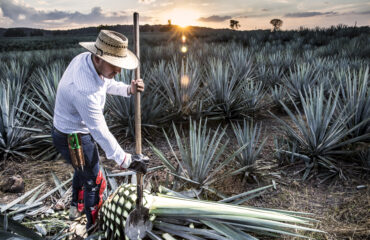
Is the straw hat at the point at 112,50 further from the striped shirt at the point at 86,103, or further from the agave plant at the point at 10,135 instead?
the agave plant at the point at 10,135

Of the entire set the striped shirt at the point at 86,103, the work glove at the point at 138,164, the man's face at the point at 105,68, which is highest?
the man's face at the point at 105,68

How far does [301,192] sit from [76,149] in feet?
6.04

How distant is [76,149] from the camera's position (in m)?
1.80

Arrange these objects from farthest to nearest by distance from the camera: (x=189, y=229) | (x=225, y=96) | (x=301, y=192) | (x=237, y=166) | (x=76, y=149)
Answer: (x=225, y=96) < (x=237, y=166) < (x=301, y=192) < (x=76, y=149) < (x=189, y=229)

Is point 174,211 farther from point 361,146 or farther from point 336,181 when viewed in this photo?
point 361,146

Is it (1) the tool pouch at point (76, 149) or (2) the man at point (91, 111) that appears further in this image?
(1) the tool pouch at point (76, 149)

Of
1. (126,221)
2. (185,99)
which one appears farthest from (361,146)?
(126,221)

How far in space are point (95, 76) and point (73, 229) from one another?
1.08 metres

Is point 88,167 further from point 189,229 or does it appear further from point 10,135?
point 10,135

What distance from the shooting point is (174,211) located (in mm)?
1391

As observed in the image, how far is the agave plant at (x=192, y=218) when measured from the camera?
51.6 inches

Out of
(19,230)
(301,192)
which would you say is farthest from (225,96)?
(19,230)

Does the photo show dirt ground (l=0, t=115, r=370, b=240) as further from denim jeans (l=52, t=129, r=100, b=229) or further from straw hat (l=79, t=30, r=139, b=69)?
straw hat (l=79, t=30, r=139, b=69)

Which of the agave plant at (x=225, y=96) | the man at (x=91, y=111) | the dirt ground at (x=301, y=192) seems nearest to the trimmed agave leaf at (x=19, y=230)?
the man at (x=91, y=111)
